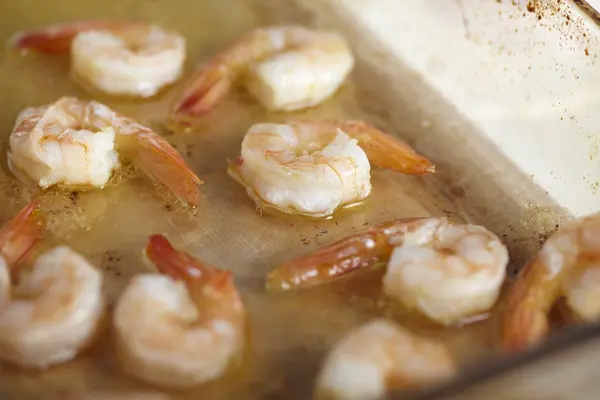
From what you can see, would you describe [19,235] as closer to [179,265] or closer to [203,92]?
[179,265]

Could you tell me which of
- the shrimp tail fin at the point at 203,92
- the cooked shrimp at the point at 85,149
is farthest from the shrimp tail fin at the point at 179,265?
the shrimp tail fin at the point at 203,92

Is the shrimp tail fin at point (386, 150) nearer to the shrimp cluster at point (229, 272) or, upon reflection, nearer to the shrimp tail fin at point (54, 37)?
the shrimp cluster at point (229, 272)

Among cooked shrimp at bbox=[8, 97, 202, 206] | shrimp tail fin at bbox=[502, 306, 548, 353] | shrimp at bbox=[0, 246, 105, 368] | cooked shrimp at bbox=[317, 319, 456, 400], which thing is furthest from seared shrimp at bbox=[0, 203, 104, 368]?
shrimp tail fin at bbox=[502, 306, 548, 353]

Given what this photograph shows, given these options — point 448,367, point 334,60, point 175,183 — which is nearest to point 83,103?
point 175,183

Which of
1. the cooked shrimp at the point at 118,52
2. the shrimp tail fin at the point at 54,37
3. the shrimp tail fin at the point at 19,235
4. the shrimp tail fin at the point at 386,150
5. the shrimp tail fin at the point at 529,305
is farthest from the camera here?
the shrimp tail fin at the point at 54,37

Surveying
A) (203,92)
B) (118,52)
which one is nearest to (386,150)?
(203,92)

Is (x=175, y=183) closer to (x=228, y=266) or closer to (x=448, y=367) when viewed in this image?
(x=228, y=266)
